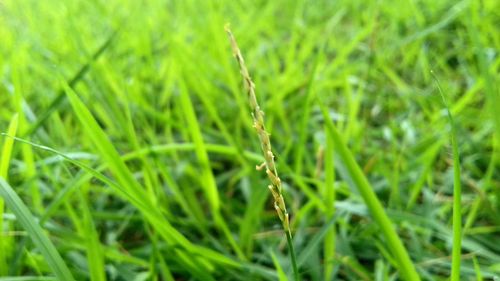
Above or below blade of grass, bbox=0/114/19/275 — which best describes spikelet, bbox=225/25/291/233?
above

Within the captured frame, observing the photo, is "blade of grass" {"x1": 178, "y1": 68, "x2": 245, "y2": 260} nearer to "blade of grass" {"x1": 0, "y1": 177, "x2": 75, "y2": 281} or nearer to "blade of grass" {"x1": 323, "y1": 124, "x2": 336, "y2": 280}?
"blade of grass" {"x1": 323, "y1": 124, "x2": 336, "y2": 280}

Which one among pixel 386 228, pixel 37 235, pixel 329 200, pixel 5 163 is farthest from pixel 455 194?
pixel 5 163

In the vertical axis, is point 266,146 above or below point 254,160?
above

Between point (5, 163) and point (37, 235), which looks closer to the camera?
point (37, 235)

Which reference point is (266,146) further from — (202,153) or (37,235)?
(202,153)

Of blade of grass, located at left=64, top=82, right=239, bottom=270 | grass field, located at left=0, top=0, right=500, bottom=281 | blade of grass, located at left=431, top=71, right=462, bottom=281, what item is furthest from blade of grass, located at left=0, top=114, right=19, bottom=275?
blade of grass, located at left=431, top=71, right=462, bottom=281

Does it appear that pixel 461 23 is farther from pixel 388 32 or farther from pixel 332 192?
pixel 332 192

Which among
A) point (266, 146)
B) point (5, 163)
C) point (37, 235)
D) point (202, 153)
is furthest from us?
point (202, 153)

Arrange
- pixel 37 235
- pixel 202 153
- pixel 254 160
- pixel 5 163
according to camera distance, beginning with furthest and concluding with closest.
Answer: pixel 254 160 < pixel 202 153 < pixel 5 163 < pixel 37 235
